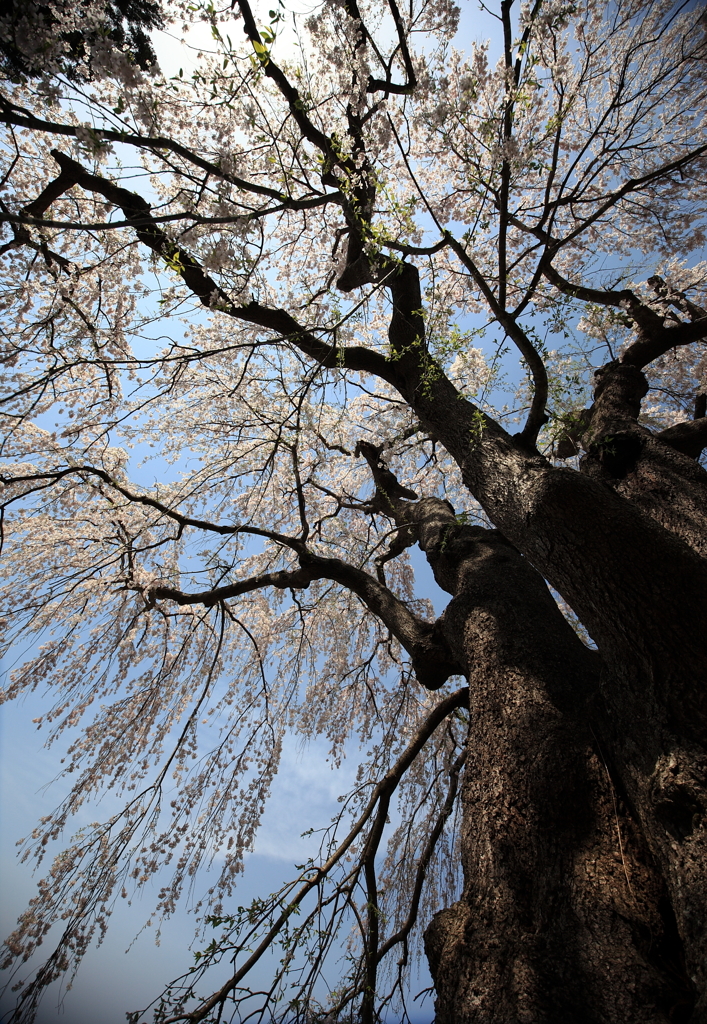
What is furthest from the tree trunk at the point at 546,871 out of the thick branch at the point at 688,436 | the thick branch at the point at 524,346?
the thick branch at the point at 688,436

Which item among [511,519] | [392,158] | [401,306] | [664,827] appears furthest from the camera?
[392,158]

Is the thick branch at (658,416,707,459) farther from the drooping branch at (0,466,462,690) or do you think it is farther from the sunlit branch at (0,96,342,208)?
the sunlit branch at (0,96,342,208)

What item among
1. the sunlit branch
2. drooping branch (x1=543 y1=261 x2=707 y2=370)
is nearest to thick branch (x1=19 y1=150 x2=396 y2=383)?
the sunlit branch

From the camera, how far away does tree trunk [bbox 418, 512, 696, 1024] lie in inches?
46.7

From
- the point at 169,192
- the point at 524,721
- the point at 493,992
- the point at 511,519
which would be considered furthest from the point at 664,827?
the point at 169,192

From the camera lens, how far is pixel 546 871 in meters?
1.42

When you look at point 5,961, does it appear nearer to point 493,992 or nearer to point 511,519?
point 493,992

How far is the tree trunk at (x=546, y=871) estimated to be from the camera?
3.89 feet

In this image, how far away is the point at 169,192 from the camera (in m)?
4.18

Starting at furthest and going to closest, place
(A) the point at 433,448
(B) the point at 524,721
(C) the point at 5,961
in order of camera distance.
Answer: (A) the point at 433,448 → (C) the point at 5,961 → (B) the point at 524,721

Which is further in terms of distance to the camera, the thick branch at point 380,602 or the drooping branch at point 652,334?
the drooping branch at point 652,334

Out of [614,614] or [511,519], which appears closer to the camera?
[614,614]

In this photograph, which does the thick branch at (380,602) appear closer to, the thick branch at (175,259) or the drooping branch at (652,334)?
the thick branch at (175,259)

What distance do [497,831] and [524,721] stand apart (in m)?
0.39
